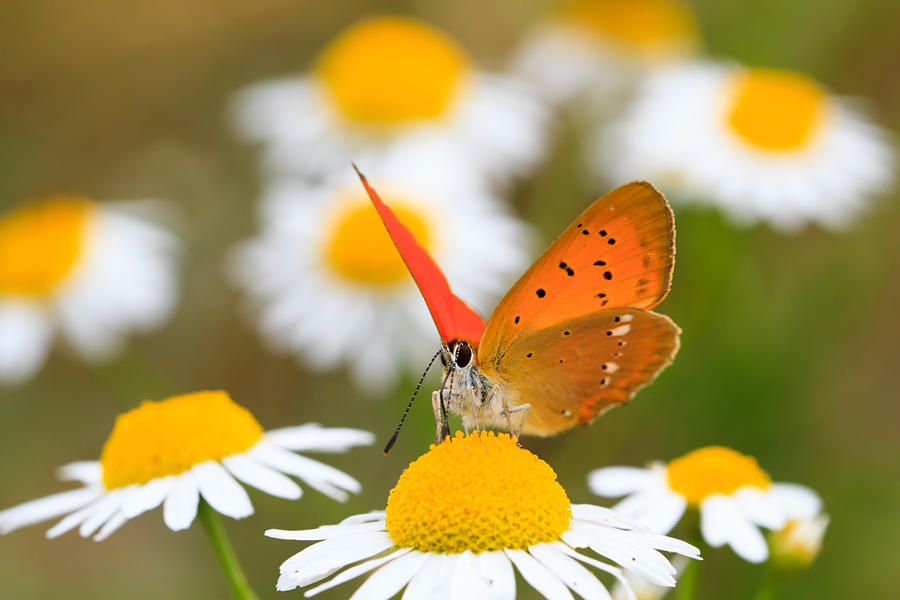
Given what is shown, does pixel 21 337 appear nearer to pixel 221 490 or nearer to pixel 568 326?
pixel 221 490

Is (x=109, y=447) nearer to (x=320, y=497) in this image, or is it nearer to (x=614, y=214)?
(x=614, y=214)

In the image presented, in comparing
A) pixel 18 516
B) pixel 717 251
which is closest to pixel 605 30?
pixel 717 251

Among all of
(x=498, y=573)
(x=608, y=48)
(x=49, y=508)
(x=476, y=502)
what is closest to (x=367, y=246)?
(x=49, y=508)

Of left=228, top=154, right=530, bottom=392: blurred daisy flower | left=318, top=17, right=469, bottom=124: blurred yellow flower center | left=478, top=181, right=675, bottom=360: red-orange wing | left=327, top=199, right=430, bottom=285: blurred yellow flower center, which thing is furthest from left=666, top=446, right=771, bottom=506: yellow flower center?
left=318, top=17, right=469, bottom=124: blurred yellow flower center

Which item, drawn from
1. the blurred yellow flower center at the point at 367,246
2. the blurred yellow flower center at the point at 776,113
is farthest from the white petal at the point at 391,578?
the blurred yellow flower center at the point at 776,113

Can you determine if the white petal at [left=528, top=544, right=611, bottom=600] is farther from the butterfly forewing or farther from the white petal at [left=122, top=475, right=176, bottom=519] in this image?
the white petal at [left=122, top=475, right=176, bottom=519]

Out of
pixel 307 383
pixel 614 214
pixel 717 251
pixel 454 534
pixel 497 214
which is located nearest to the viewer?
pixel 454 534
